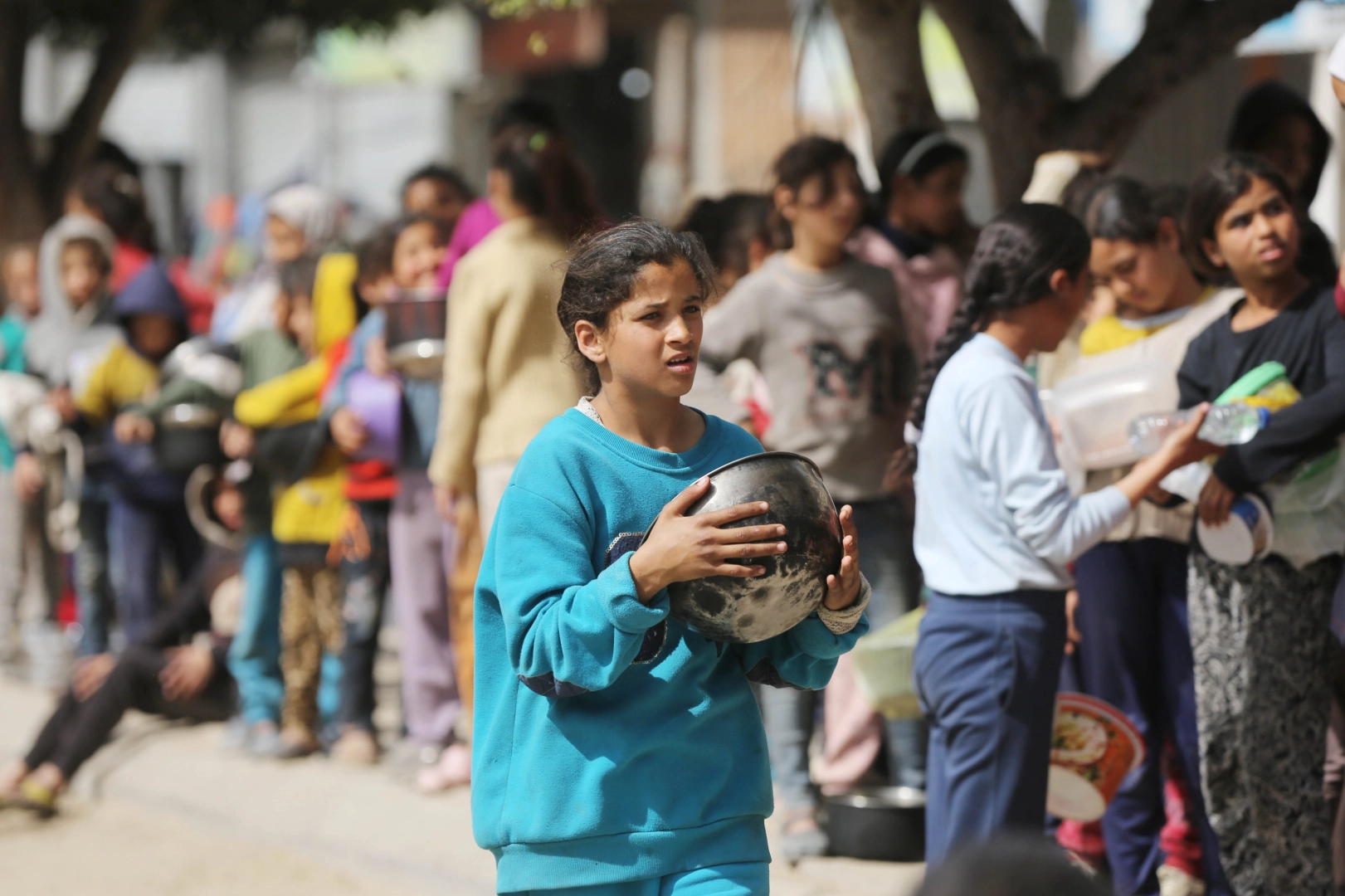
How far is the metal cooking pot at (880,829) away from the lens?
182 inches

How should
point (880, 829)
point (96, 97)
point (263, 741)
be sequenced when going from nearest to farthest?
point (880, 829) → point (263, 741) → point (96, 97)

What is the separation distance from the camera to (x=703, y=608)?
2.44m

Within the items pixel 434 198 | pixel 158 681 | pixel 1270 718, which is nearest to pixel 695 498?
pixel 1270 718

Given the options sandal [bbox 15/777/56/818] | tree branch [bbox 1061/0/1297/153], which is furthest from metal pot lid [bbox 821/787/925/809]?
sandal [bbox 15/777/56/818]

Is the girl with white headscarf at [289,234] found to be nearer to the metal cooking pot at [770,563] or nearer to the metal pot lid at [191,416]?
the metal pot lid at [191,416]

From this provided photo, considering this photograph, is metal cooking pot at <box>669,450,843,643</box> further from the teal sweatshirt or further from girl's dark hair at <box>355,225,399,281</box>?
girl's dark hair at <box>355,225,399,281</box>

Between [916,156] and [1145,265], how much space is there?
1.33m

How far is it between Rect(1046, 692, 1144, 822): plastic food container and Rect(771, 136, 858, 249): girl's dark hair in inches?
69.6

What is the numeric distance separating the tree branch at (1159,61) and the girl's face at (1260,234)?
1.72 m

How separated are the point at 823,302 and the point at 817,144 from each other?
1.62 feet

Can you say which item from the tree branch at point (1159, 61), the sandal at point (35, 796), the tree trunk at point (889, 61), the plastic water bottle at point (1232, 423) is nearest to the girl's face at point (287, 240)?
the sandal at point (35, 796)

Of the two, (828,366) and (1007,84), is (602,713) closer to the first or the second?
(828,366)

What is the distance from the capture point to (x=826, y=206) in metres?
4.82

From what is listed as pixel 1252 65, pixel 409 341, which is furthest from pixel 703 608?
pixel 1252 65
